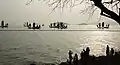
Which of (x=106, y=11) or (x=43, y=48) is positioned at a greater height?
(x=106, y=11)

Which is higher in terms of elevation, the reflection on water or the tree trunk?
the tree trunk

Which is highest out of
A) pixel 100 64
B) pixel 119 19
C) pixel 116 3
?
pixel 116 3

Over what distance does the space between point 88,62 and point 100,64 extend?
63cm

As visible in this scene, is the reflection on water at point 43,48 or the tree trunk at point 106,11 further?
the reflection on water at point 43,48

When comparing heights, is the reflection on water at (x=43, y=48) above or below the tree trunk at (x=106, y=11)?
below

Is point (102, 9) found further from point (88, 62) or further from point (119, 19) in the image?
point (88, 62)

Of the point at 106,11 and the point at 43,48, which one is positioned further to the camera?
the point at 43,48

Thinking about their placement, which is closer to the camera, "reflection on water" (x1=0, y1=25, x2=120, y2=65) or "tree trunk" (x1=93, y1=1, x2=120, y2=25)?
"tree trunk" (x1=93, y1=1, x2=120, y2=25)

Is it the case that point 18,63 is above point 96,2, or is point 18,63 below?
below

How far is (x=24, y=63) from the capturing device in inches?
1047

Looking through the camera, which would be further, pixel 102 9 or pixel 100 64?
pixel 100 64

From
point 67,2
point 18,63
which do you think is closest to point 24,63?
point 18,63

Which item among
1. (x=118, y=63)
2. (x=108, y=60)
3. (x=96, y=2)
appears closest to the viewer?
(x=96, y=2)

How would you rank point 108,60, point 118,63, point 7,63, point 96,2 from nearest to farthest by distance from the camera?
point 96,2 → point 118,63 → point 108,60 → point 7,63
